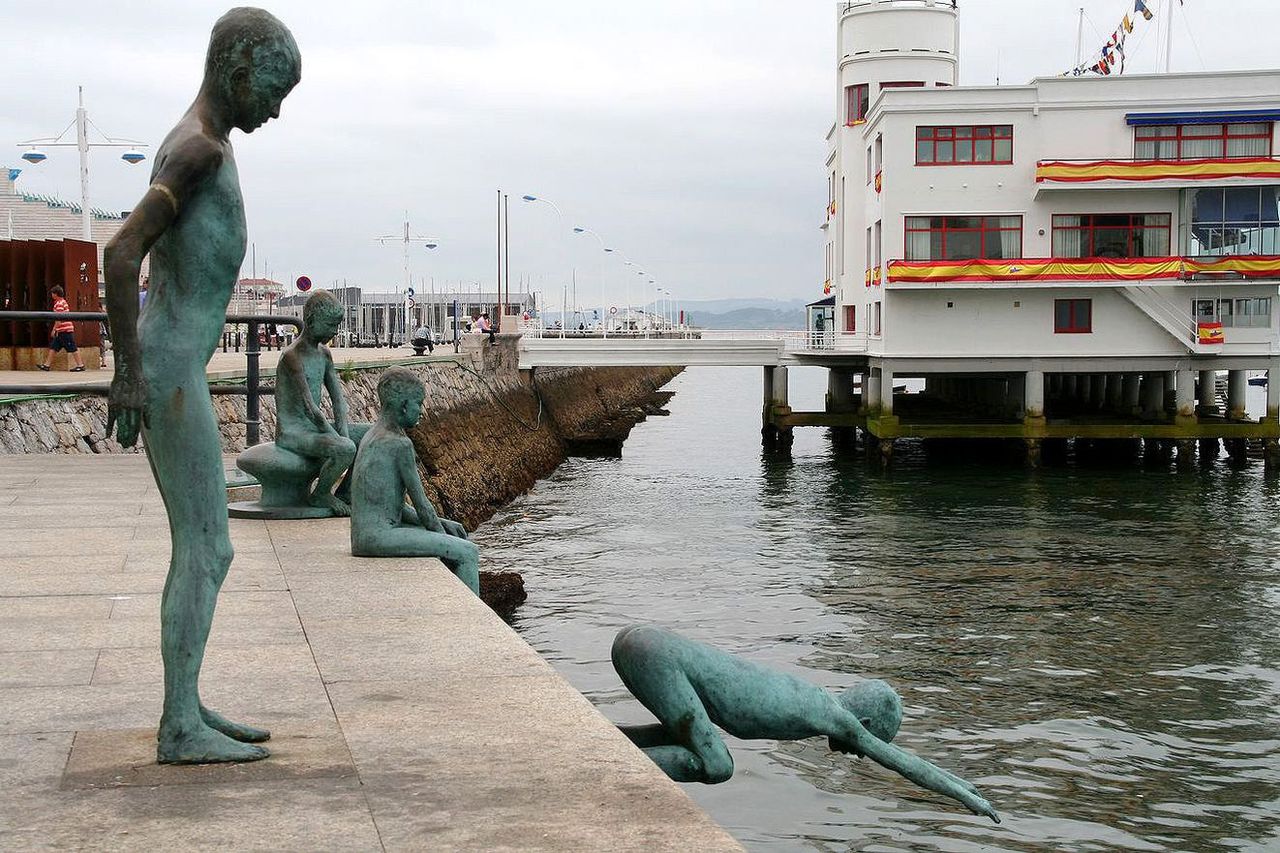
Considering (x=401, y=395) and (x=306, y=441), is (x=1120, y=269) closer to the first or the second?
(x=306, y=441)

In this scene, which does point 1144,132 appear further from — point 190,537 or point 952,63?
point 190,537

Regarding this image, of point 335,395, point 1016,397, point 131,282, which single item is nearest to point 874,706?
point 131,282

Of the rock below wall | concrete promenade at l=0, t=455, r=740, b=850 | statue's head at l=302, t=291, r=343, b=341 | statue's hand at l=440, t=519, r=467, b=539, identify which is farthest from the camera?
the rock below wall

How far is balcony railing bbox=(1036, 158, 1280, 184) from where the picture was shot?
137ft

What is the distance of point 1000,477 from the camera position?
39.7m

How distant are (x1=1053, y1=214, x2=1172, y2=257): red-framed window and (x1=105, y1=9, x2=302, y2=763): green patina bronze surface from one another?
41.0 metres

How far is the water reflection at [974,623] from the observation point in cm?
1135

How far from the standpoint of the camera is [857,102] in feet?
180

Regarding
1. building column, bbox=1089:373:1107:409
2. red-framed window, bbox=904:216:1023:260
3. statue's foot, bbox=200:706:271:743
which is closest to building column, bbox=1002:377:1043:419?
red-framed window, bbox=904:216:1023:260

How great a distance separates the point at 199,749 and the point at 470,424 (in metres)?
34.5

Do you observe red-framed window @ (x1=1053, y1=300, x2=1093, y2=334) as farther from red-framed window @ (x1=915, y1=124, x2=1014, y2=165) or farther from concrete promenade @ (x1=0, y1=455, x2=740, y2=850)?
concrete promenade @ (x1=0, y1=455, x2=740, y2=850)

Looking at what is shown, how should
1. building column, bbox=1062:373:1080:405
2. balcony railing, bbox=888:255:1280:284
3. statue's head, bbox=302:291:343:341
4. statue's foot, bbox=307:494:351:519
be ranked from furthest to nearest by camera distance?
building column, bbox=1062:373:1080:405 < balcony railing, bbox=888:255:1280:284 < statue's foot, bbox=307:494:351:519 < statue's head, bbox=302:291:343:341

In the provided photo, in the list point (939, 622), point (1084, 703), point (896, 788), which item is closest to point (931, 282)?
point (939, 622)

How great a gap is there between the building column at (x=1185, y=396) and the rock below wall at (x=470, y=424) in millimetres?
18252
